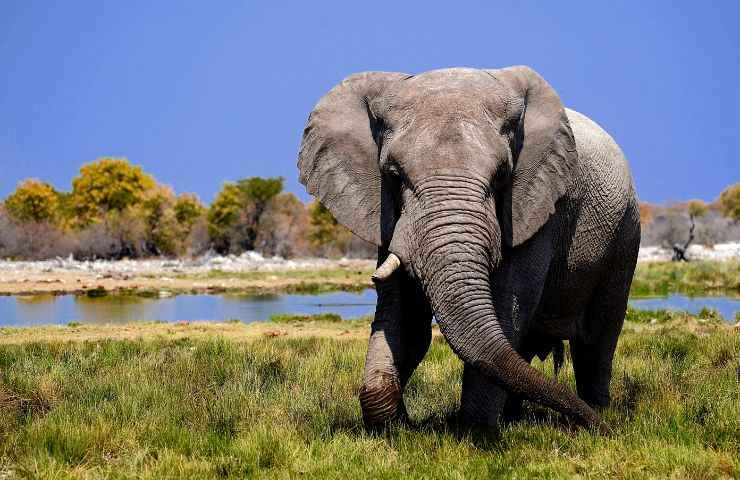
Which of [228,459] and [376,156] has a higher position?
[376,156]

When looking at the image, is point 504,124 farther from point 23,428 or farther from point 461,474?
point 23,428

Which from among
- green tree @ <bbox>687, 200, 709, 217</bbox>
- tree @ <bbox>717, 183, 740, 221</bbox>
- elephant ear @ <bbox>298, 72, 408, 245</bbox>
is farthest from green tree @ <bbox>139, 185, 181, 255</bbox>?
elephant ear @ <bbox>298, 72, 408, 245</bbox>

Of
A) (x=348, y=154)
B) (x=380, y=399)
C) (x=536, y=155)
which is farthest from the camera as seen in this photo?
(x=348, y=154)

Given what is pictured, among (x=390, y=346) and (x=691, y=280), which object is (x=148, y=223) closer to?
(x=691, y=280)

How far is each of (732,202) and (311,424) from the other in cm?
8959

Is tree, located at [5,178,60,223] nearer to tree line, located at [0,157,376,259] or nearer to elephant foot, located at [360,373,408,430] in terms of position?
tree line, located at [0,157,376,259]

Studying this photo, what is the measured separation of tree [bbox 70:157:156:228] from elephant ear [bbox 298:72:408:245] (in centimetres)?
7564

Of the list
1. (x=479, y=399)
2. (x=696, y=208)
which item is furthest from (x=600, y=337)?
(x=696, y=208)

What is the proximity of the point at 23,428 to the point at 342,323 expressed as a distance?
40.3 feet

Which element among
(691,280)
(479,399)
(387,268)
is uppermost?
(691,280)

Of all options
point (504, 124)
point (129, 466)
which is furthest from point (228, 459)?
point (504, 124)

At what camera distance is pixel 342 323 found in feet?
59.9

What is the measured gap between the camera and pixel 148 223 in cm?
6744

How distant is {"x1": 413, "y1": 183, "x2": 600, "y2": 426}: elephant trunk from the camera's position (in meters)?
5.18
